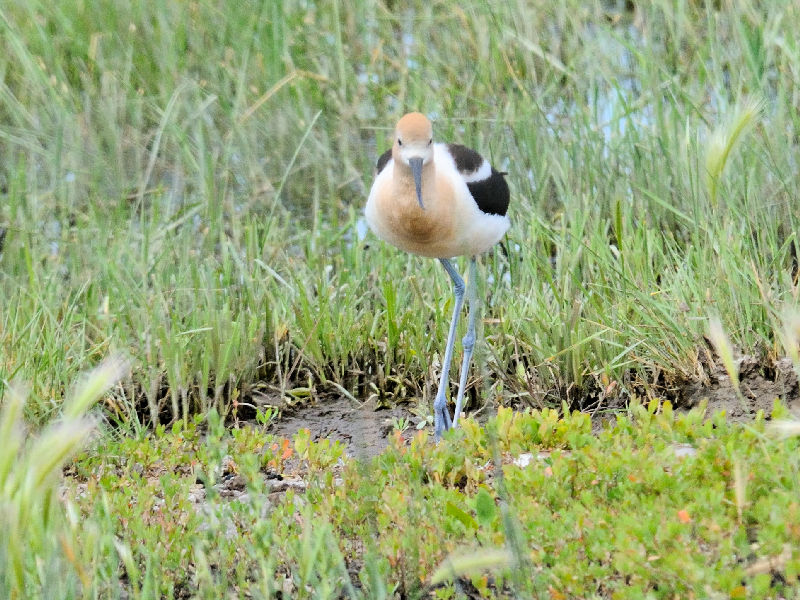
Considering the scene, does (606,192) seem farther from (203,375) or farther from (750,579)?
(750,579)

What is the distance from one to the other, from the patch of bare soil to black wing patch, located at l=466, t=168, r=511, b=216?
100cm

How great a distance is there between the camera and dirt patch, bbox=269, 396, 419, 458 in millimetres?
4156

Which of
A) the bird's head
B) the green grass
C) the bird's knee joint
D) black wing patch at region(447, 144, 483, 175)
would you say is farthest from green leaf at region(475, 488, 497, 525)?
black wing patch at region(447, 144, 483, 175)

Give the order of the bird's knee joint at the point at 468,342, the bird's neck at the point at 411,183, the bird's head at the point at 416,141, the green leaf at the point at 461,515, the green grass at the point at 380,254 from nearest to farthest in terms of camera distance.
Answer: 1. the green grass at the point at 380,254
2. the green leaf at the point at 461,515
3. the bird's head at the point at 416,141
4. the bird's neck at the point at 411,183
5. the bird's knee joint at the point at 468,342

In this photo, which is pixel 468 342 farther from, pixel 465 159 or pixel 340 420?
pixel 465 159

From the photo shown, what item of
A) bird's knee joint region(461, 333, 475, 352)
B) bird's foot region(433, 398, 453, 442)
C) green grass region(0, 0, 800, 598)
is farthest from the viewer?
bird's knee joint region(461, 333, 475, 352)

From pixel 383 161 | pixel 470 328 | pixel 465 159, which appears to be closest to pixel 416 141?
pixel 465 159

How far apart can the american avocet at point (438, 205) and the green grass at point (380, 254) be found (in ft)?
0.90

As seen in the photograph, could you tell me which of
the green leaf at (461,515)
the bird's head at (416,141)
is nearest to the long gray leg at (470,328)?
the bird's head at (416,141)

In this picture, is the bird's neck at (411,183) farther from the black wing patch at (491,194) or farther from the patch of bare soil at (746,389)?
the patch of bare soil at (746,389)

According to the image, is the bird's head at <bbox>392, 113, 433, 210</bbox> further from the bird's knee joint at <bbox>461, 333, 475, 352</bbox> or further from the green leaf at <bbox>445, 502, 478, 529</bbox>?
the green leaf at <bbox>445, 502, 478, 529</bbox>

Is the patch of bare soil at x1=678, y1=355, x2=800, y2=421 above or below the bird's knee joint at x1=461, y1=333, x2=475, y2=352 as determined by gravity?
below

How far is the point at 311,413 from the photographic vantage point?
172 inches

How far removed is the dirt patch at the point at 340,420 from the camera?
13.6ft
